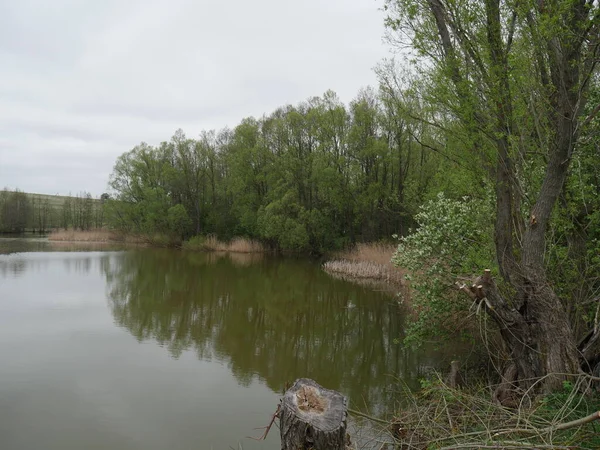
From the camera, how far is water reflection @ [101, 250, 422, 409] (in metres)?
8.57

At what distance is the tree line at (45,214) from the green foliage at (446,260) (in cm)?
5330

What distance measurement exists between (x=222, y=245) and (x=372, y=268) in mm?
20222

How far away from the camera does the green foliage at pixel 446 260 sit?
7.31 metres

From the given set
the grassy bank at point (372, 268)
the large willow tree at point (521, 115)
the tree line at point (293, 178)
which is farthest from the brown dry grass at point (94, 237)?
the large willow tree at point (521, 115)

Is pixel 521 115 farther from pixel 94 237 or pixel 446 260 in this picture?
pixel 94 237

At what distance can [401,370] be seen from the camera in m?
8.62

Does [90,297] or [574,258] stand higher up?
[574,258]

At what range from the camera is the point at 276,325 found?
12.5m

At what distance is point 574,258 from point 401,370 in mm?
4053

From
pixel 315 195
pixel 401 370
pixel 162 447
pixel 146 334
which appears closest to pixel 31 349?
pixel 146 334

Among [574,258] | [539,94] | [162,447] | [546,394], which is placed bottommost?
[162,447]

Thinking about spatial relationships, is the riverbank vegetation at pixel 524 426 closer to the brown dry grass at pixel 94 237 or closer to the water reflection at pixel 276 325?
the water reflection at pixel 276 325

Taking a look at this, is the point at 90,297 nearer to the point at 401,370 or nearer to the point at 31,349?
the point at 31,349

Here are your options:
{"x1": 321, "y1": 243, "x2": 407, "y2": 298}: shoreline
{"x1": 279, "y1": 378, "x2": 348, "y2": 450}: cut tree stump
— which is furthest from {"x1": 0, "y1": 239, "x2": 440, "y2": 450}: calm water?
{"x1": 279, "y1": 378, "x2": 348, "y2": 450}: cut tree stump
